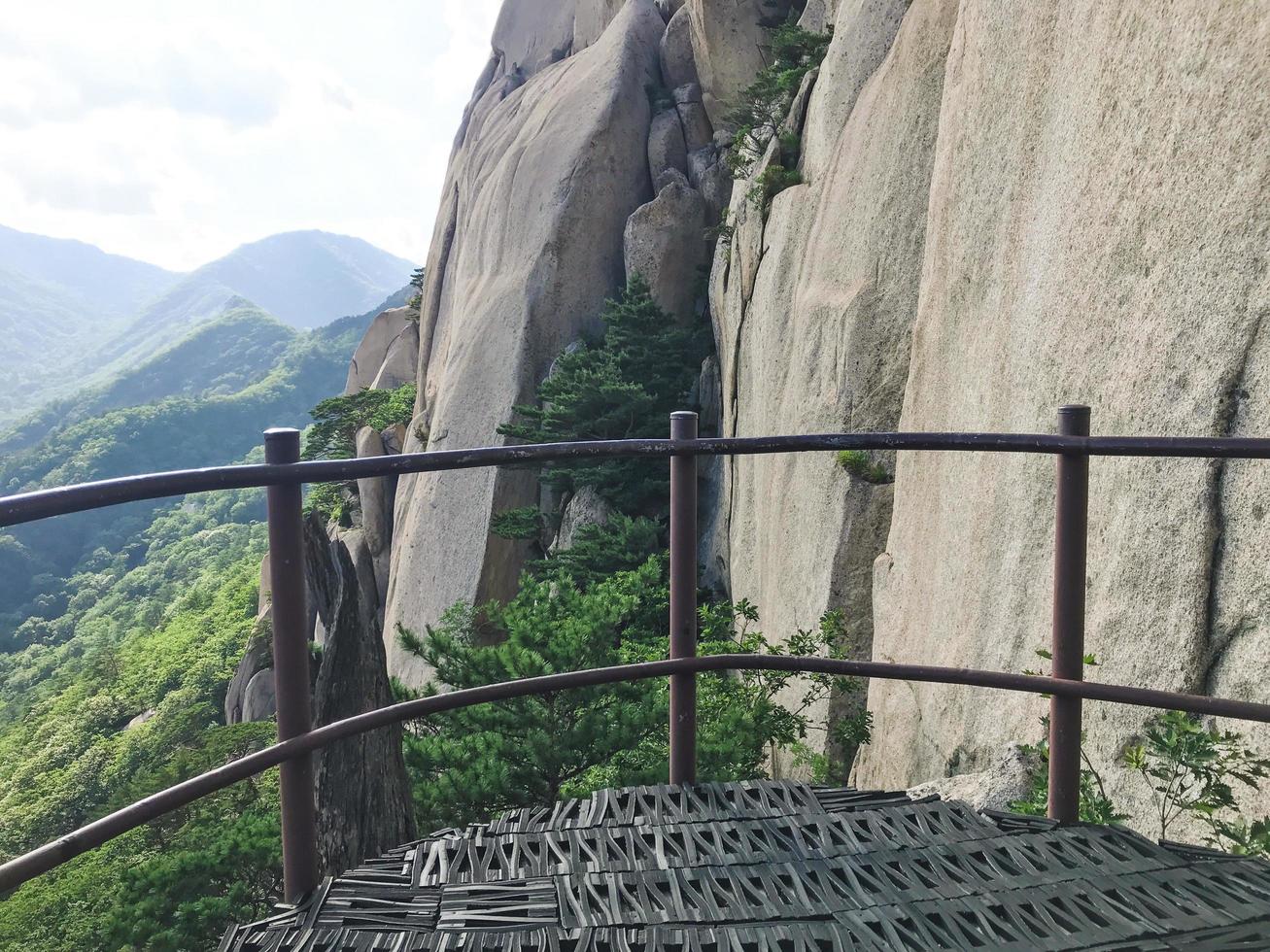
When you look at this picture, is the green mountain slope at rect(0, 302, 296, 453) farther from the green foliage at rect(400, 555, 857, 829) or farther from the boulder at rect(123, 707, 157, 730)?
the green foliage at rect(400, 555, 857, 829)

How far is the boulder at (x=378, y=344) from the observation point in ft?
92.1

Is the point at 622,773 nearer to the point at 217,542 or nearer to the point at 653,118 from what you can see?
the point at 653,118

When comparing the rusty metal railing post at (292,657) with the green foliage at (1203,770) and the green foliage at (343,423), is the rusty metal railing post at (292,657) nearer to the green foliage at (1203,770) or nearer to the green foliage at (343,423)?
the green foliage at (1203,770)

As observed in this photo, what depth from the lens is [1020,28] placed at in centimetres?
516

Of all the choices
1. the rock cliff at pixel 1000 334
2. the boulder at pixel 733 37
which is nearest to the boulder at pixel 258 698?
the rock cliff at pixel 1000 334

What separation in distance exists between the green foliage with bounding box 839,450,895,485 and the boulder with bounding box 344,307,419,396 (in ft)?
71.5

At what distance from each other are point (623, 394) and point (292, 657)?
502 inches

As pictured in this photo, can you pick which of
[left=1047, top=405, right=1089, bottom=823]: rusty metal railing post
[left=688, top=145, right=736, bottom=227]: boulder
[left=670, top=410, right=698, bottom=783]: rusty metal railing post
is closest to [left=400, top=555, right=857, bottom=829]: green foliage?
[left=670, top=410, right=698, bottom=783]: rusty metal railing post

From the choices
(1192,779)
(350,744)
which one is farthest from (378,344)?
(1192,779)

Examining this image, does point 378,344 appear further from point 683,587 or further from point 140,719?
point 683,587

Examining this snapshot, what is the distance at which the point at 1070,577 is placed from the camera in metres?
1.87

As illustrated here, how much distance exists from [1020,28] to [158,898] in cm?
892

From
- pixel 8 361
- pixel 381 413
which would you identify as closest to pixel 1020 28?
pixel 381 413

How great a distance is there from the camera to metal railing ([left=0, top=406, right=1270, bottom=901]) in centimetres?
152
